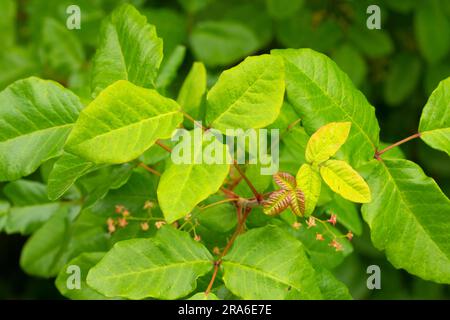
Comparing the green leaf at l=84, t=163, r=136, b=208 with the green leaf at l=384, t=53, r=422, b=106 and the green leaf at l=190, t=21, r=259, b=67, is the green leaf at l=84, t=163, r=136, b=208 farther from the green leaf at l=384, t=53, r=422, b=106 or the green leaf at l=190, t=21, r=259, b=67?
the green leaf at l=384, t=53, r=422, b=106

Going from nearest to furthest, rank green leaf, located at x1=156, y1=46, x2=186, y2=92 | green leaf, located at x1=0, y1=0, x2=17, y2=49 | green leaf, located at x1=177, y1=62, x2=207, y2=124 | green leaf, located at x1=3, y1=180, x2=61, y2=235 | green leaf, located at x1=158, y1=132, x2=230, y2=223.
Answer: green leaf, located at x1=158, y1=132, x2=230, y2=223, green leaf, located at x1=177, y1=62, x2=207, y2=124, green leaf, located at x1=156, y1=46, x2=186, y2=92, green leaf, located at x1=3, y1=180, x2=61, y2=235, green leaf, located at x1=0, y1=0, x2=17, y2=49

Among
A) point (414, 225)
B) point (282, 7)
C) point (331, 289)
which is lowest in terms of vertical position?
point (331, 289)

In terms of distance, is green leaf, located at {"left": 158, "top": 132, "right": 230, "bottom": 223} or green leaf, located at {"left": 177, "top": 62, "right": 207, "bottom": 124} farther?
green leaf, located at {"left": 177, "top": 62, "right": 207, "bottom": 124}

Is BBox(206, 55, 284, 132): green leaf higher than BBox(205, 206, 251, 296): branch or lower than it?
higher

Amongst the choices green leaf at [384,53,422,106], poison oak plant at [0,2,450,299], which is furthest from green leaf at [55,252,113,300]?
green leaf at [384,53,422,106]

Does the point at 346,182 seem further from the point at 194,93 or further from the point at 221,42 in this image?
the point at 221,42

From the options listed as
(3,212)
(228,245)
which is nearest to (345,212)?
(228,245)

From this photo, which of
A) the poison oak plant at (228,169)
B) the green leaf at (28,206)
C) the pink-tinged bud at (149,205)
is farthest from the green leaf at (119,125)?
the green leaf at (28,206)
